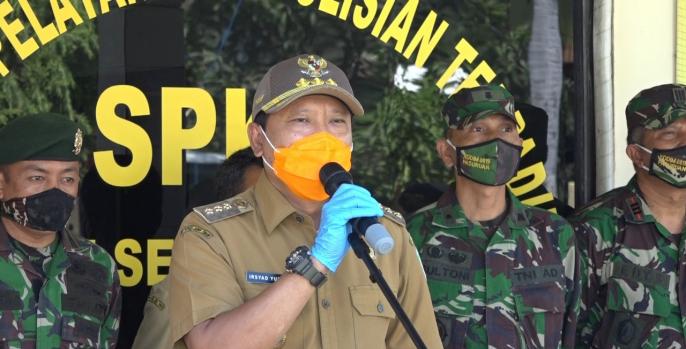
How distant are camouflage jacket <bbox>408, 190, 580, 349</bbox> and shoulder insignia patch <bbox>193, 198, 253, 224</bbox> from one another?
96 cm

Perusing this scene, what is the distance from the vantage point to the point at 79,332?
2756 millimetres

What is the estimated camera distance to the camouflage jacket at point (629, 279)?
318 cm

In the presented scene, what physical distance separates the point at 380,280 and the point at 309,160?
0.41m

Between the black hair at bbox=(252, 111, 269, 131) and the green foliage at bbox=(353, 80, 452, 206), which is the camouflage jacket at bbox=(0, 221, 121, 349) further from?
the green foliage at bbox=(353, 80, 452, 206)

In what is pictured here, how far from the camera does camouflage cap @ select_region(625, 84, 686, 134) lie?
3.26 m

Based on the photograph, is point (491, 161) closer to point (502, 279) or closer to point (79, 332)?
point (502, 279)

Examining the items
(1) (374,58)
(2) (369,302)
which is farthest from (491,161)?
(2) (369,302)

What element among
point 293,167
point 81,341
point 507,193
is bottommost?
point 81,341

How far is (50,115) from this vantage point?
2879mm

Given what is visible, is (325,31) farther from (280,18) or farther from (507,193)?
(507,193)

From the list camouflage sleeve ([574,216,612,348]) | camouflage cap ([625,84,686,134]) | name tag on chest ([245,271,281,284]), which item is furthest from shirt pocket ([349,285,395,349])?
camouflage cap ([625,84,686,134])

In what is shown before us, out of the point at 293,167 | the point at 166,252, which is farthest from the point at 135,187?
the point at 293,167

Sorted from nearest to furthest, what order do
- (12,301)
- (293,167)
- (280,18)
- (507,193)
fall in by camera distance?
1. (293,167)
2. (12,301)
3. (507,193)
4. (280,18)

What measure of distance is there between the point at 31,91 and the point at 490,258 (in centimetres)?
154
